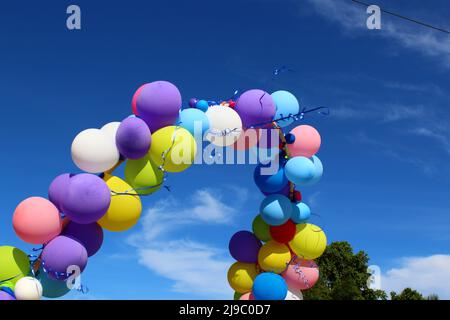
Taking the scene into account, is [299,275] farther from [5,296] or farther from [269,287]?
[5,296]

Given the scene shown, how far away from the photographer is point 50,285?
19.9 ft

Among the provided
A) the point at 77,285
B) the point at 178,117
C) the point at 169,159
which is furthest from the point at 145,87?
the point at 77,285

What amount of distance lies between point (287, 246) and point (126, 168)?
8.96ft

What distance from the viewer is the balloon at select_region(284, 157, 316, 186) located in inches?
281

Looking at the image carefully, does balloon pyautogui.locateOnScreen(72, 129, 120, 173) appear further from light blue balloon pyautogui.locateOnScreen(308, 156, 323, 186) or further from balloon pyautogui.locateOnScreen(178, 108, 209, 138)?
light blue balloon pyautogui.locateOnScreen(308, 156, 323, 186)

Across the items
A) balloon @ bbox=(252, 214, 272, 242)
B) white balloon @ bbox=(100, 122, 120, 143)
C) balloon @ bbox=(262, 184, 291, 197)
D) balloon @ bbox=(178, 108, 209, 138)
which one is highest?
balloon @ bbox=(178, 108, 209, 138)

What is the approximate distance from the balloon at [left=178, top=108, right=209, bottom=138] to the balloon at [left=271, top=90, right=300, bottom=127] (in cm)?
124

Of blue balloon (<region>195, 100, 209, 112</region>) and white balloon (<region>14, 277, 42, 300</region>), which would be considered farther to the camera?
blue balloon (<region>195, 100, 209, 112</region>)

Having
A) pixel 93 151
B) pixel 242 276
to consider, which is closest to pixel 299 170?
pixel 242 276

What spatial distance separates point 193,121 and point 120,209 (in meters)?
1.45

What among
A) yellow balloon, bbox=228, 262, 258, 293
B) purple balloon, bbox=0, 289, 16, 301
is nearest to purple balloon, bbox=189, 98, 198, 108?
yellow balloon, bbox=228, 262, 258, 293
